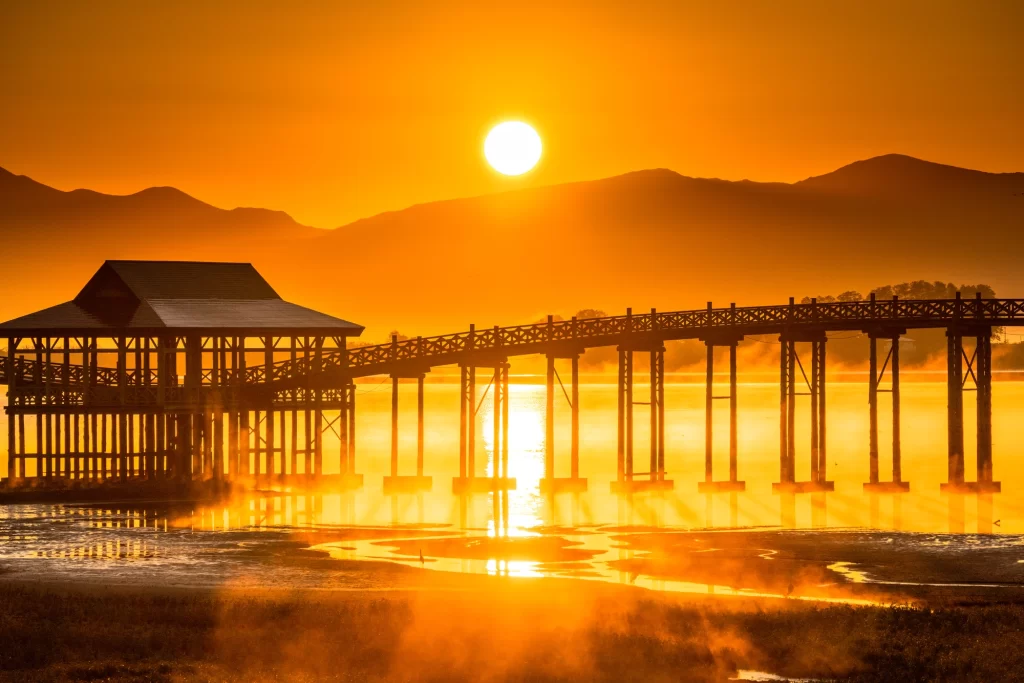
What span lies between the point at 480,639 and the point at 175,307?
33.3 m

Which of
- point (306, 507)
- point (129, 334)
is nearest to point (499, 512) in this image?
point (306, 507)

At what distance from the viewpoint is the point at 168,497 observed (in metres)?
58.3

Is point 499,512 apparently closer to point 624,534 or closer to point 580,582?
point 624,534

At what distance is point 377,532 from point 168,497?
12.2 metres

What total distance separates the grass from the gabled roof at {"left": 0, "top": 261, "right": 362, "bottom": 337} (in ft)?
81.9

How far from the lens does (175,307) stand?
62.7 metres

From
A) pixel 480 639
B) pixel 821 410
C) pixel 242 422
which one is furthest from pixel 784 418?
pixel 480 639

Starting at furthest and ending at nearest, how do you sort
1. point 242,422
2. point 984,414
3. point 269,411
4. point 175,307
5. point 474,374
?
point 242,422 < point 474,374 < point 984,414 < point 269,411 < point 175,307

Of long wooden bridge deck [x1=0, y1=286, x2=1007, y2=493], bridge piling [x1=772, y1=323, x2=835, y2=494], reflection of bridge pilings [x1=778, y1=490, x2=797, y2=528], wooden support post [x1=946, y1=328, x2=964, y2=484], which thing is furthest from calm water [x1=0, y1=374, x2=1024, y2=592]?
wooden support post [x1=946, y1=328, x2=964, y2=484]

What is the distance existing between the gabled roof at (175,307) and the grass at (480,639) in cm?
2495

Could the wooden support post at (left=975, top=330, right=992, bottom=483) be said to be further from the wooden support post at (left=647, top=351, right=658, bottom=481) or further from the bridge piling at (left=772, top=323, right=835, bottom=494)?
the wooden support post at (left=647, top=351, right=658, bottom=481)

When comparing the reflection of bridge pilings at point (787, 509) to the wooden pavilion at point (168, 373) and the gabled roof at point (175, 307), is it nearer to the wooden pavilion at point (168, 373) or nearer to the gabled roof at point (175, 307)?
the wooden pavilion at point (168, 373)

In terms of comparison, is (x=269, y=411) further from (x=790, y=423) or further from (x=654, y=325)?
(x=790, y=423)

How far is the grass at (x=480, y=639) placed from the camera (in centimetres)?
3080
